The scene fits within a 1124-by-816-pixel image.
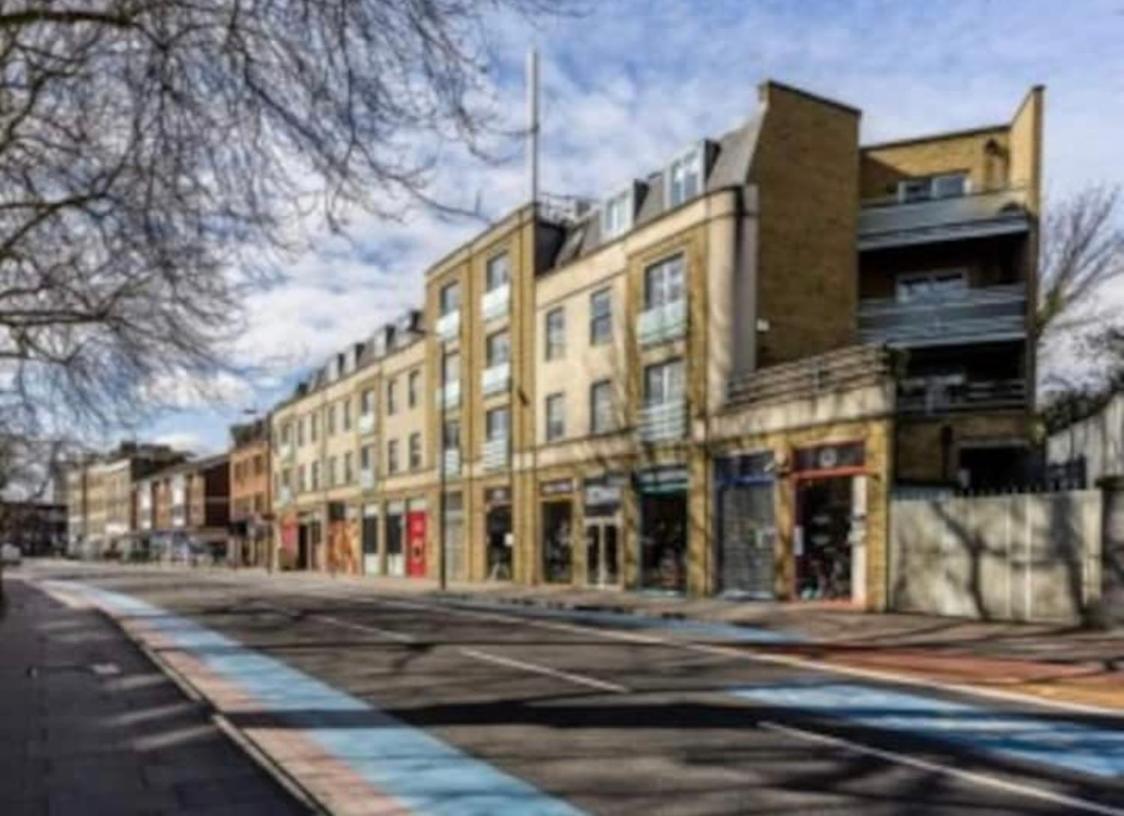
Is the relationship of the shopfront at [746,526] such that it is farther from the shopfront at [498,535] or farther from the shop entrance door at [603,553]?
the shopfront at [498,535]

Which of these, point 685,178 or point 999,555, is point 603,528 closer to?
point 685,178

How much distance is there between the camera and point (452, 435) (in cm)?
5031

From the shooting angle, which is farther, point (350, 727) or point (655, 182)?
point (655, 182)

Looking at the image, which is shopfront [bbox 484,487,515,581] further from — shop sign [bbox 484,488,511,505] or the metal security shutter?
the metal security shutter

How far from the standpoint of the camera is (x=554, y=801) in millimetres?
8172

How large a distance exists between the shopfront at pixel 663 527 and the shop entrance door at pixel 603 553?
1.53 metres

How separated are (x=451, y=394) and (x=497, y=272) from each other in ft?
20.9

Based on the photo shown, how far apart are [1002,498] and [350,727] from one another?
14481mm

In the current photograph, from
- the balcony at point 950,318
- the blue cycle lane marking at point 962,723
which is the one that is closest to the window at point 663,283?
the balcony at point 950,318

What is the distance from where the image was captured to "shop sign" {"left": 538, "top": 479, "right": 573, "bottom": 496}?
3922 cm

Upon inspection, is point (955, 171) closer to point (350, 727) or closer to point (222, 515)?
point (350, 727)

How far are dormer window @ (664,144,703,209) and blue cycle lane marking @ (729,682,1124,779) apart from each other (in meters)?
22.0

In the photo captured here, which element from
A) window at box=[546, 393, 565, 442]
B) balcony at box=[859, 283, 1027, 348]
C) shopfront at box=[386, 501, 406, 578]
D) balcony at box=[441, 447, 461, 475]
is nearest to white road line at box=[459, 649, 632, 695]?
balcony at box=[859, 283, 1027, 348]

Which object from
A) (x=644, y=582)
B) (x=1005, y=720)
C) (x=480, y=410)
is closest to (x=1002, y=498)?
(x=1005, y=720)
